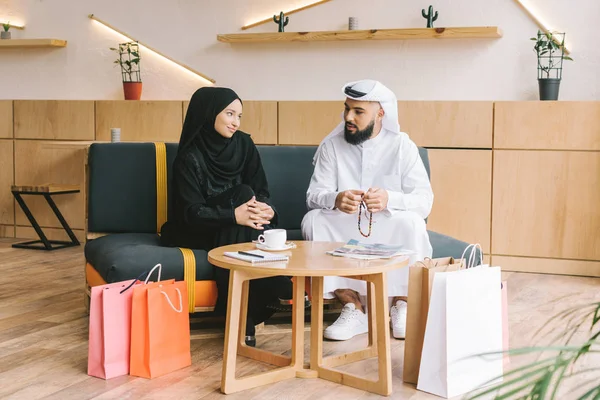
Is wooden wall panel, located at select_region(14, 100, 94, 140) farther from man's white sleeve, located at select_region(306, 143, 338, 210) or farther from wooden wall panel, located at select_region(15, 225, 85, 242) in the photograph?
man's white sleeve, located at select_region(306, 143, 338, 210)

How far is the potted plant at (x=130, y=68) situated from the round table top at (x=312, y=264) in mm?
3825

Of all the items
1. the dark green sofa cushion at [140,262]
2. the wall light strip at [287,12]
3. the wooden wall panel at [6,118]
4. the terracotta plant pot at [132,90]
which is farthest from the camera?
the wooden wall panel at [6,118]

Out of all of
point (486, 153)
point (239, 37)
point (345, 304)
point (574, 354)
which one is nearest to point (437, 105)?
point (486, 153)

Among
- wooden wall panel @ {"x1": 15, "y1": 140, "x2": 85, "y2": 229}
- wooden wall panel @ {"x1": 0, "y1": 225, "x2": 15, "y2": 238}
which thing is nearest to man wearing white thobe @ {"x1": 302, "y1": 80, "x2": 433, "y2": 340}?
wooden wall panel @ {"x1": 15, "y1": 140, "x2": 85, "y2": 229}

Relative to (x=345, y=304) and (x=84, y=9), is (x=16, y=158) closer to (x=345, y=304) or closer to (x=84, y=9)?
(x=84, y=9)

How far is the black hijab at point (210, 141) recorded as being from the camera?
3660 mm

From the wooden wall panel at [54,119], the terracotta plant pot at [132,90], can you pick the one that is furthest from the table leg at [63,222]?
the terracotta plant pot at [132,90]

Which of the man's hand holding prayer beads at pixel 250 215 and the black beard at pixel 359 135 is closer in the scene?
the man's hand holding prayer beads at pixel 250 215

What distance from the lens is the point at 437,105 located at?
17.8ft

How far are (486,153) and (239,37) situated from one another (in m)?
2.28

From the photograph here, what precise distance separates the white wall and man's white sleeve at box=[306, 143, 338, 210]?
6.77ft

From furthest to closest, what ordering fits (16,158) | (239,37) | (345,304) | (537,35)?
(16,158), (239,37), (537,35), (345,304)

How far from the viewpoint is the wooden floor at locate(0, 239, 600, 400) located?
107 inches

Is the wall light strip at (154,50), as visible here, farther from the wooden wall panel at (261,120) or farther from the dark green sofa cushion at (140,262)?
the dark green sofa cushion at (140,262)
